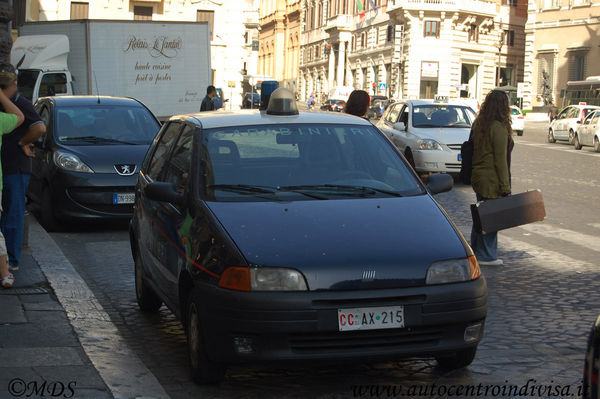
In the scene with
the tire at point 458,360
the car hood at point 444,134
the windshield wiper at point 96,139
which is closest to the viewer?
the tire at point 458,360

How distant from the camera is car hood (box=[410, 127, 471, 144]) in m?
17.9

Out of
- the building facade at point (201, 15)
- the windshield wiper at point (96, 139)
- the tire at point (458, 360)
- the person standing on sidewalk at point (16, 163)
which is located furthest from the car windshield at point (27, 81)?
the building facade at point (201, 15)

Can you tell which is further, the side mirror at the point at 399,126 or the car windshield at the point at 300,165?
the side mirror at the point at 399,126

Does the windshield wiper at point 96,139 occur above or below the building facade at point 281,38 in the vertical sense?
below

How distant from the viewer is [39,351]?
5547mm

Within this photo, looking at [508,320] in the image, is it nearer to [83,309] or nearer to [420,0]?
[83,309]

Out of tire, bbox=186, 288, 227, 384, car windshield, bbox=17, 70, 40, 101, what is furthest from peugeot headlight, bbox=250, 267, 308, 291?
car windshield, bbox=17, 70, 40, 101

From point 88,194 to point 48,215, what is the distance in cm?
61

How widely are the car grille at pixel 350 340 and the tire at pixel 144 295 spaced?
225cm

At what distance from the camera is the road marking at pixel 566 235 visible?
10815mm

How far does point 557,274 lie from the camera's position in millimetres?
8758

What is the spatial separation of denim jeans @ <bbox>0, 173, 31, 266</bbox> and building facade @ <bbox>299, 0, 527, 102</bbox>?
6091 cm

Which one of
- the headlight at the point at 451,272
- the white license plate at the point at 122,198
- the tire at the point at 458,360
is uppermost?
the headlight at the point at 451,272

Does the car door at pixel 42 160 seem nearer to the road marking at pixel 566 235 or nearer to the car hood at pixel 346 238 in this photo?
the road marking at pixel 566 235
